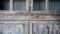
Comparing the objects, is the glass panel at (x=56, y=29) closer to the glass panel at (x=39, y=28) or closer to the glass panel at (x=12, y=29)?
the glass panel at (x=39, y=28)

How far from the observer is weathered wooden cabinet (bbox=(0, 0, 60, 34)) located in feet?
3.57

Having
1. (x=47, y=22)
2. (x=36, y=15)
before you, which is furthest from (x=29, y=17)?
(x=47, y=22)

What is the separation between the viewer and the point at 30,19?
43.0 inches

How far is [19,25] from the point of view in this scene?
3.62 ft

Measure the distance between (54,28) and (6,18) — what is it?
587mm

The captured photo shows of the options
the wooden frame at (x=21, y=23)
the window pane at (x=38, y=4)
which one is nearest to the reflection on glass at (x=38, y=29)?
the wooden frame at (x=21, y=23)

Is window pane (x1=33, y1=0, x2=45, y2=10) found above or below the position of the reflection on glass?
above

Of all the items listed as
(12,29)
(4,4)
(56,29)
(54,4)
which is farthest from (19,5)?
(56,29)

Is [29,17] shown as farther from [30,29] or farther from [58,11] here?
[58,11]

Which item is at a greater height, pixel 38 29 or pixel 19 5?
pixel 19 5

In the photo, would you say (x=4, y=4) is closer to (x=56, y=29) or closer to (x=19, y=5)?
(x=19, y=5)

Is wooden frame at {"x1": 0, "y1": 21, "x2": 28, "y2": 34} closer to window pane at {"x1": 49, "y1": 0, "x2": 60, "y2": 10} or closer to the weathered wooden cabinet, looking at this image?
the weathered wooden cabinet

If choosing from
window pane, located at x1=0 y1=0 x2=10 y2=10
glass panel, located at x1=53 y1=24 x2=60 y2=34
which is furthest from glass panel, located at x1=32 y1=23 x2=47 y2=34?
window pane, located at x1=0 y1=0 x2=10 y2=10

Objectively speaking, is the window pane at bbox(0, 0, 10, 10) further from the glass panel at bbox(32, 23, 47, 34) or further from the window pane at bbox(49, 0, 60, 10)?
the window pane at bbox(49, 0, 60, 10)
